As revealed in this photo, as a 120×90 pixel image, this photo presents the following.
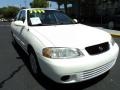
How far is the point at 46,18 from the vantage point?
19.2 ft

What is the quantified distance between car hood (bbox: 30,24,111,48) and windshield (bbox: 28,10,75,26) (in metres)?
0.51

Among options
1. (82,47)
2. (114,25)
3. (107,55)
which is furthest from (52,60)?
(114,25)

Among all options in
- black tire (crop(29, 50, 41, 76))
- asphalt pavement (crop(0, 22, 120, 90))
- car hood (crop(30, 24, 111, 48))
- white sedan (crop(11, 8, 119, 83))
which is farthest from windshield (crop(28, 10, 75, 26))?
asphalt pavement (crop(0, 22, 120, 90))

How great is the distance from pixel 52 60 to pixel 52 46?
0.28 metres

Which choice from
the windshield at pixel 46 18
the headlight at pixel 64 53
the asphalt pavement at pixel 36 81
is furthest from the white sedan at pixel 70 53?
the windshield at pixel 46 18

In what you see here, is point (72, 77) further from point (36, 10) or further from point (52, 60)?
point (36, 10)

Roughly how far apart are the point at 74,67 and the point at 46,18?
2.38 metres

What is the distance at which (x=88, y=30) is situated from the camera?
15.9 feet

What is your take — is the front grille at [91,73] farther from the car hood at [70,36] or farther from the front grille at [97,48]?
the car hood at [70,36]

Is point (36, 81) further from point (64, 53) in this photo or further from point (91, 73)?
point (91, 73)

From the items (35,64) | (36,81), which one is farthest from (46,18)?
(36,81)

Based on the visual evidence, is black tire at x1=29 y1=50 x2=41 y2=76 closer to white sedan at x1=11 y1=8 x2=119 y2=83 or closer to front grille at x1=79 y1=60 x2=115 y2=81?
white sedan at x1=11 y1=8 x2=119 y2=83

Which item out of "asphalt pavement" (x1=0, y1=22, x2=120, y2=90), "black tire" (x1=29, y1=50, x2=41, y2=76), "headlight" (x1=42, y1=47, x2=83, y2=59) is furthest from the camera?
"black tire" (x1=29, y1=50, x2=41, y2=76)

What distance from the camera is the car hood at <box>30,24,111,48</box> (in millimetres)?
4055
